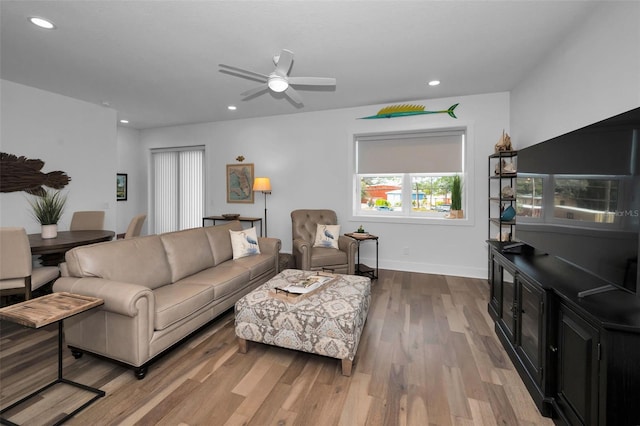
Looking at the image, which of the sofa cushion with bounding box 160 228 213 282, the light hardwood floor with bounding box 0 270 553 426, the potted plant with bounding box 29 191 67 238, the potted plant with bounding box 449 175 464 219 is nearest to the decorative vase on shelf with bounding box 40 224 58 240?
the potted plant with bounding box 29 191 67 238

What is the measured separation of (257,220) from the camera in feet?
18.1

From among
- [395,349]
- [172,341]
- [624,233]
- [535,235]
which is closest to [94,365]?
[172,341]

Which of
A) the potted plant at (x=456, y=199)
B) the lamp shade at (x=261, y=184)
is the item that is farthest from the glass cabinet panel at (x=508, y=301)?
the lamp shade at (x=261, y=184)

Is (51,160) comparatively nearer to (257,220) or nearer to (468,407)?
(257,220)

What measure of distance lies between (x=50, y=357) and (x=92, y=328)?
0.54 meters

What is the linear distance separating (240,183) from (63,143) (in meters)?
2.73

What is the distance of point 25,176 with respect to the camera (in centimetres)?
403

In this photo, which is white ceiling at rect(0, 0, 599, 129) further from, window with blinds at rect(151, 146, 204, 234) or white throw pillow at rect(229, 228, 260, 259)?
window with blinds at rect(151, 146, 204, 234)

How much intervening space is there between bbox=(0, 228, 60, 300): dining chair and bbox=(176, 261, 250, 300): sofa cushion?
4.37 feet

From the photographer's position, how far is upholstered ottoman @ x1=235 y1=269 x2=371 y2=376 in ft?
6.75

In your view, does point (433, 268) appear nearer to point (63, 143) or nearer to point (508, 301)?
point (508, 301)

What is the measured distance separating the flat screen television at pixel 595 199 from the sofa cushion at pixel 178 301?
2.60m

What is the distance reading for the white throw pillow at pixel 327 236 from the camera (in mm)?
4367

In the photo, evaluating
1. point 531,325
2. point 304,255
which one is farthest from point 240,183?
point 531,325
